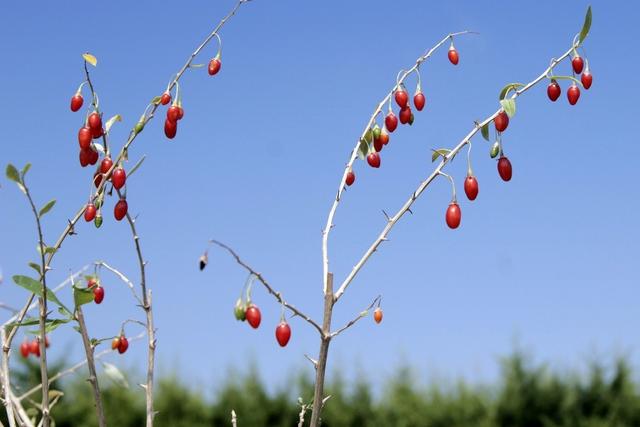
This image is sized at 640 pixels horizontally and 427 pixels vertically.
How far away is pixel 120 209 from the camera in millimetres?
2951

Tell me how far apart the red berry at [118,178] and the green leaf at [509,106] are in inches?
50.8

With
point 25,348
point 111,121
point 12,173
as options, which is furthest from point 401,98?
point 25,348

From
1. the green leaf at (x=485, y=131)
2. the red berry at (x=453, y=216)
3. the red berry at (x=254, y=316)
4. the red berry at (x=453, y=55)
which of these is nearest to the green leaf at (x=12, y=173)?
the red berry at (x=254, y=316)

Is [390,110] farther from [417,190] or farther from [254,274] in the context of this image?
[254,274]

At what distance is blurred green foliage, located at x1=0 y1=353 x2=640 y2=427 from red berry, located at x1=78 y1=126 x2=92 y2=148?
4890 millimetres

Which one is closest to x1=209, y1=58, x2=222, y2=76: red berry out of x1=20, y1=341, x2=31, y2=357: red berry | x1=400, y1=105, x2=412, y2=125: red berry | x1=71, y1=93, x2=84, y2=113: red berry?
x1=71, y1=93, x2=84, y2=113: red berry

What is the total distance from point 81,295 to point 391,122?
1308 millimetres

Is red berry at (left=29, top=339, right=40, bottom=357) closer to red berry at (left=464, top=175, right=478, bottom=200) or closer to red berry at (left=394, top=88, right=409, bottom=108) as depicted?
red berry at (left=394, top=88, right=409, bottom=108)

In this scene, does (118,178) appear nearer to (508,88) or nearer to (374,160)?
(374,160)

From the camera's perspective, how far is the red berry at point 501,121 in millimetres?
3074

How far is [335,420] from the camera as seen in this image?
7.75 meters

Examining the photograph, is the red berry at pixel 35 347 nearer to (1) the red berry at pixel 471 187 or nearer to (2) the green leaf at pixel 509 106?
(1) the red berry at pixel 471 187

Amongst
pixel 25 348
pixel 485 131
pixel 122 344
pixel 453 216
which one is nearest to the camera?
pixel 453 216

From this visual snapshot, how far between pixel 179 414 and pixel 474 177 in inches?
228
